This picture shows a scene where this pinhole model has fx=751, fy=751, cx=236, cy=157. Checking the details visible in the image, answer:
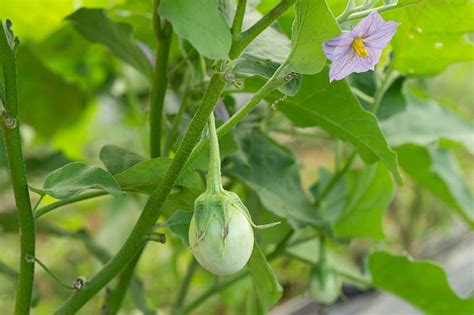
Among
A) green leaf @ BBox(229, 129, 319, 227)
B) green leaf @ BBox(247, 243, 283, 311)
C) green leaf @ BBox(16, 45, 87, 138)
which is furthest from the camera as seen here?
green leaf @ BBox(16, 45, 87, 138)

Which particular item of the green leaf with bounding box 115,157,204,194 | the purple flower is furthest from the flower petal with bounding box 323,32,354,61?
the green leaf with bounding box 115,157,204,194

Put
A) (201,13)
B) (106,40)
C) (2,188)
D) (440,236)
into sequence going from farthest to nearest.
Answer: (440,236) → (2,188) → (106,40) → (201,13)

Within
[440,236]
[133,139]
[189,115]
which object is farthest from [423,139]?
[440,236]

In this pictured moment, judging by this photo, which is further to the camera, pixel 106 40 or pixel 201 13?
pixel 106 40

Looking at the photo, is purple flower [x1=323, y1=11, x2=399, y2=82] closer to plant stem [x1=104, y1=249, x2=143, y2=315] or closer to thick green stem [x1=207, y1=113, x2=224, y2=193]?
thick green stem [x1=207, y1=113, x2=224, y2=193]

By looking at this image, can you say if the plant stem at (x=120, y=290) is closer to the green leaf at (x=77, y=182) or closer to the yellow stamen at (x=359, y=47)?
the green leaf at (x=77, y=182)

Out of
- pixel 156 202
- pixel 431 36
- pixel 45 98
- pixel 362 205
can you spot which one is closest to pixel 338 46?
pixel 156 202

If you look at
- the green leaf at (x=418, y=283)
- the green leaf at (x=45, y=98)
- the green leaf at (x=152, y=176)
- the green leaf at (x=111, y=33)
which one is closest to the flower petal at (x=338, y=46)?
the green leaf at (x=152, y=176)

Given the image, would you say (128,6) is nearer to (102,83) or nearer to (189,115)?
(189,115)
